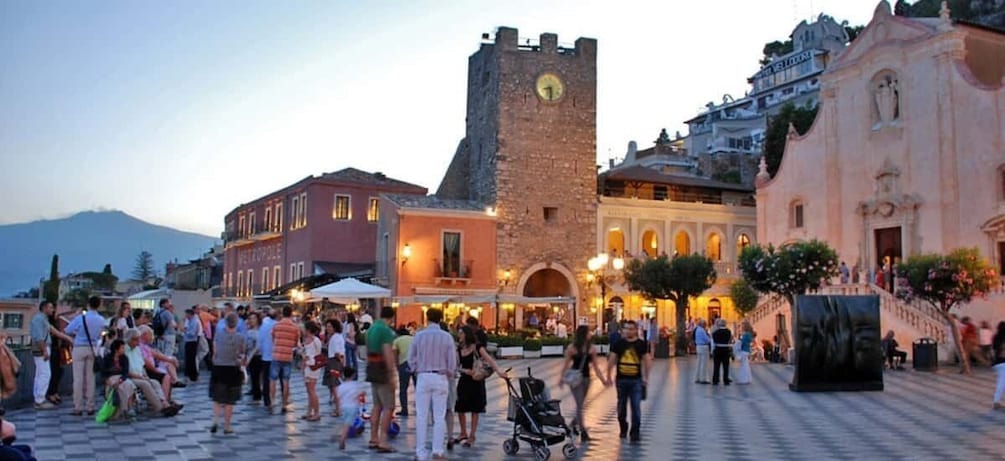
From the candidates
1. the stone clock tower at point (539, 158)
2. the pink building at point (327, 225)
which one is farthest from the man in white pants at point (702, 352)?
the pink building at point (327, 225)

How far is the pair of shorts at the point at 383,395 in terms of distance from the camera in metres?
10.1

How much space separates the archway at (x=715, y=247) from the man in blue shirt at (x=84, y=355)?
33.1 meters

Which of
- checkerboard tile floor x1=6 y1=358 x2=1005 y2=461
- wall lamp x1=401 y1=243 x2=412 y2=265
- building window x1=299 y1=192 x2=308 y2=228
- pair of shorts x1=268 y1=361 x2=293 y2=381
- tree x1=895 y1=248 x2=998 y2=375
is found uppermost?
building window x1=299 y1=192 x2=308 y2=228

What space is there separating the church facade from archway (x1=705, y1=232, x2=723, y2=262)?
13.6 feet

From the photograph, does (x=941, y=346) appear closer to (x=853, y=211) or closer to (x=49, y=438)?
(x=853, y=211)

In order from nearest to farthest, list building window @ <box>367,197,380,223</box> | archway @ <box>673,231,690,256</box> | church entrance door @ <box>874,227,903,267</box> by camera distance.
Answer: church entrance door @ <box>874,227,903,267</box>
archway @ <box>673,231,690,256</box>
building window @ <box>367,197,380,223</box>

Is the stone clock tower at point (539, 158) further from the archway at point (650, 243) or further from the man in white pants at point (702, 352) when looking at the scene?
the man in white pants at point (702, 352)

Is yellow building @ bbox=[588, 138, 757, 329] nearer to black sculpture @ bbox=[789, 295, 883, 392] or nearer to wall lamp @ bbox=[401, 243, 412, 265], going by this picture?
wall lamp @ bbox=[401, 243, 412, 265]

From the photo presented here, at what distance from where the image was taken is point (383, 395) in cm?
1011

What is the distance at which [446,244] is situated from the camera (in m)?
36.6

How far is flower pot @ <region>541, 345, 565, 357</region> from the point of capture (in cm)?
2888

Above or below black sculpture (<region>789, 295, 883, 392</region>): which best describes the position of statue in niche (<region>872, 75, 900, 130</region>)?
above

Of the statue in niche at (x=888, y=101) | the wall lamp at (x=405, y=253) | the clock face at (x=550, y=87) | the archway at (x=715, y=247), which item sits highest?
the clock face at (x=550, y=87)

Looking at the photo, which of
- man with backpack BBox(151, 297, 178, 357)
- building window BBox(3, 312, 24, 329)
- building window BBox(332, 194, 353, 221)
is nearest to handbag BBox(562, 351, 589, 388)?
man with backpack BBox(151, 297, 178, 357)
